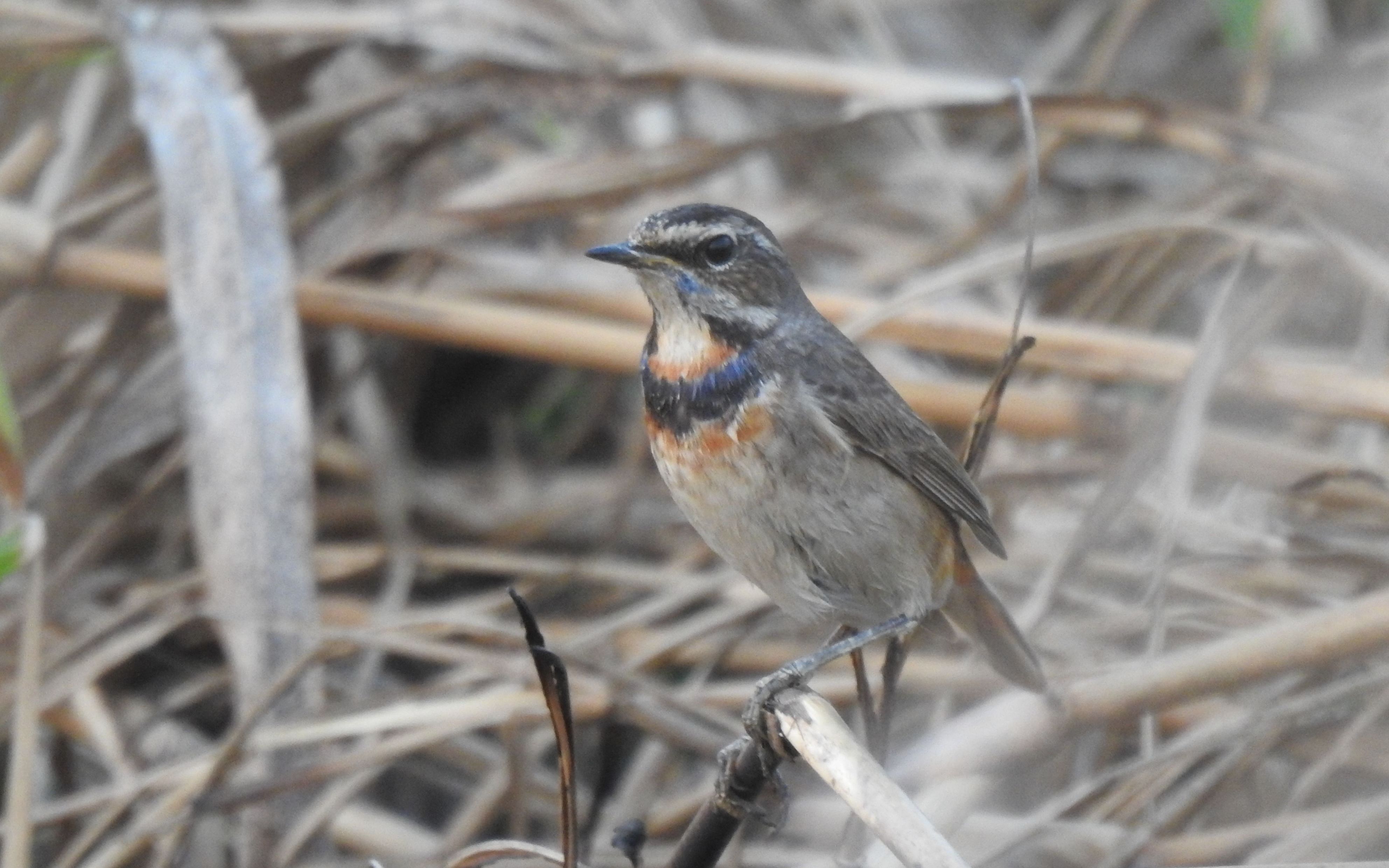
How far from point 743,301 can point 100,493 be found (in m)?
2.54

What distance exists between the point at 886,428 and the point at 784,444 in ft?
0.83

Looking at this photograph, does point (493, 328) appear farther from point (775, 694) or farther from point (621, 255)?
point (775, 694)

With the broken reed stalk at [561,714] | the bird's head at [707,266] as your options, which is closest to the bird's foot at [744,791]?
the broken reed stalk at [561,714]

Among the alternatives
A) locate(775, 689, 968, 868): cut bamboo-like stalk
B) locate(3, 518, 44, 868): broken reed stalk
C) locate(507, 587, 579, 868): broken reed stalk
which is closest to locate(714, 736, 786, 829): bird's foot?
locate(775, 689, 968, 868): cut bamboo-like stalk

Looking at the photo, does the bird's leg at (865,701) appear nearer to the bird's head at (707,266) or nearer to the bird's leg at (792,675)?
the bird's leg at (792,675)

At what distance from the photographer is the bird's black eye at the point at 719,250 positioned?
9.46ft

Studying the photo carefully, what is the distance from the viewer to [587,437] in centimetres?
572

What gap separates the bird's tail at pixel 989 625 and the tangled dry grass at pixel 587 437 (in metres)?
0.09

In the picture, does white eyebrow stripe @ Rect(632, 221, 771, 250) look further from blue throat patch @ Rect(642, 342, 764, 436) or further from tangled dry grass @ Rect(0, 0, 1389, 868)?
tangled dry grass @ Rect(0, 0, 1389, 868)

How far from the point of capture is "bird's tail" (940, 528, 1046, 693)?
301 cm

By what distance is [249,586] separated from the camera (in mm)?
3850

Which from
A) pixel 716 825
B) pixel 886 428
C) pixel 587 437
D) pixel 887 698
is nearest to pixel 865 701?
pixel 887 698

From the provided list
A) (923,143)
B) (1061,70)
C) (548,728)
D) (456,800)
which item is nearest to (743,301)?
(548,728)

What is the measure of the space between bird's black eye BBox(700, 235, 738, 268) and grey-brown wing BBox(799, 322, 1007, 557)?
9.2 inches
